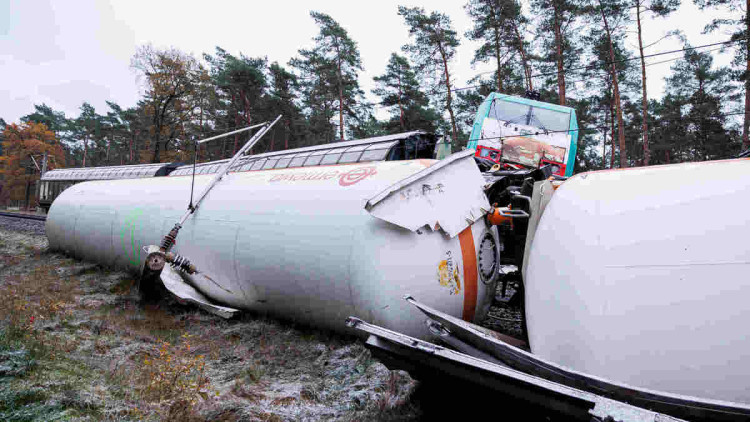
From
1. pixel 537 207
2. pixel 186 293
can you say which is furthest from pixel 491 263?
pixel 186 293

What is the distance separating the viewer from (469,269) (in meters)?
4.77

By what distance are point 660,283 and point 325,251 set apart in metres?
3.20

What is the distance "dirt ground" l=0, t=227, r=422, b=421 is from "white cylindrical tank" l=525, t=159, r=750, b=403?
163cm

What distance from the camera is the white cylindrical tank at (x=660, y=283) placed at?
254 centimetres

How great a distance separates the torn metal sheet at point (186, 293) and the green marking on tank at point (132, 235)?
2.11m

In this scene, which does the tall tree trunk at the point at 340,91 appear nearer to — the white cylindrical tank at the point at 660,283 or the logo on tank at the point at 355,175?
the logo on tank at the point at 355,175

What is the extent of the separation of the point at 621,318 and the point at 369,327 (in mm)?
1801

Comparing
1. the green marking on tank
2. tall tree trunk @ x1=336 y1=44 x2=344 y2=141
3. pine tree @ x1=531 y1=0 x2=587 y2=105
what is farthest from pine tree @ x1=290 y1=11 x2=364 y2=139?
the green marking on tank

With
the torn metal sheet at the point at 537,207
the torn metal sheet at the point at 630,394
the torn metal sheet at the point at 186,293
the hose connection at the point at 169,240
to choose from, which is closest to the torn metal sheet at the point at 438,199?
the torn metal sheet at the point at 537,207

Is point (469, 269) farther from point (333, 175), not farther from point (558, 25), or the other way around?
point (558, 25)

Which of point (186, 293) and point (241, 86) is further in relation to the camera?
point (241, 86)

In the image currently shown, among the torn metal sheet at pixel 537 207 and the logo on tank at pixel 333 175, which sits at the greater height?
the logo on tank at pixel 333 175

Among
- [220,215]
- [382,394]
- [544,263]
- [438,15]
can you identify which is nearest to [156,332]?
[220,215]

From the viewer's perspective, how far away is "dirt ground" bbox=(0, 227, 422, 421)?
131 inches
